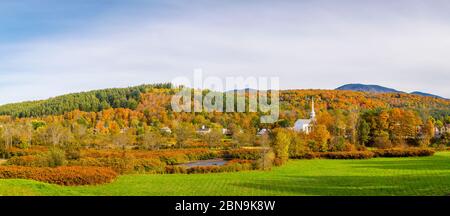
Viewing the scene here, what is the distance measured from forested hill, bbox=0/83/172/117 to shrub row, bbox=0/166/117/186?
56.5 meters

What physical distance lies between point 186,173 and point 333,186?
33.0 ft

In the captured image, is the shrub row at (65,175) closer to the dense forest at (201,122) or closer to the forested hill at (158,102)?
the dense forest at (201,122)

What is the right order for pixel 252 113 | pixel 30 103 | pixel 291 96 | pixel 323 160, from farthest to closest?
pixel 30 103 < pixel 291 96 < pixel 252 113 < pixel 323 160

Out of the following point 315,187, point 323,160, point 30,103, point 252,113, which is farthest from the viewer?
point 30,103

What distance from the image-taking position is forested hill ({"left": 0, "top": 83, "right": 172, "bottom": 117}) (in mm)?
79500

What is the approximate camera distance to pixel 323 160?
33.3 metres

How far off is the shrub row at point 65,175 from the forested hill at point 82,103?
5650 centimetres

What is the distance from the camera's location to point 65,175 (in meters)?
20.1

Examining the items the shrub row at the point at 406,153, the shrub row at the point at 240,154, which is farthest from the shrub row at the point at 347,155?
the shrub row at the point at 240,154

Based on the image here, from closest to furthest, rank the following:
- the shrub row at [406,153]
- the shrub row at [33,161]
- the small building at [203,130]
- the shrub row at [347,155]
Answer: the shrub row at [33,161] → the shrub row at [347,155] → the shrub row at [406,153] → the small building at [203,130]

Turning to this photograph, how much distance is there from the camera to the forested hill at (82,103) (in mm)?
79500
